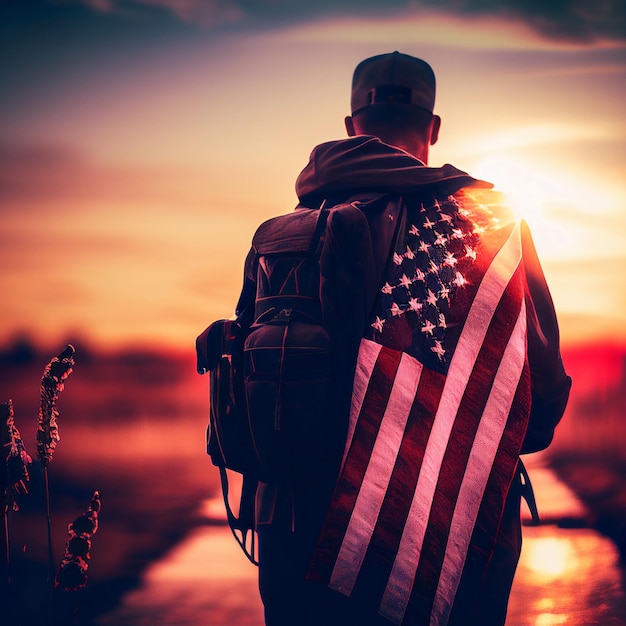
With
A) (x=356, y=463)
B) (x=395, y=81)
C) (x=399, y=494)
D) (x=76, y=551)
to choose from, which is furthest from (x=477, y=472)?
(x=76, y=551)

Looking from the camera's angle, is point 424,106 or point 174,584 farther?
point 174,584

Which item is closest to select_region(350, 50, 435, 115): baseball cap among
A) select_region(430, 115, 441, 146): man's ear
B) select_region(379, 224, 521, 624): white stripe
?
select_region(430, 115, 441, 146): man's ear

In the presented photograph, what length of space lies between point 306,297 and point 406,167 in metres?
0.67

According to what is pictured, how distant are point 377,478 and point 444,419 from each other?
343 millimetres

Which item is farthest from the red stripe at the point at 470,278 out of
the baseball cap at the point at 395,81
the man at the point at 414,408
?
the baseball cap at the point at 395,81

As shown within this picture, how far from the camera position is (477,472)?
317cm

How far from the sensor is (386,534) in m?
3.14

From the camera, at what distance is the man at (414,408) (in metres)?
3.13

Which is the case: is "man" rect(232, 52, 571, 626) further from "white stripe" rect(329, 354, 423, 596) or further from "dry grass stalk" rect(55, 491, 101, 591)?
"dry grass stalk" rect(55, 491, 101, 591)

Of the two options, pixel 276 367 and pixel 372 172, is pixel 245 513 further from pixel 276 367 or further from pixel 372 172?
pixel 372 172

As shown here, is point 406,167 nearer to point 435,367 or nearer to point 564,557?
point 435,367

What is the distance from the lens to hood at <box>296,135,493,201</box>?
3357 millimetres

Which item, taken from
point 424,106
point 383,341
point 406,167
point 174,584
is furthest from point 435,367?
point 174,584

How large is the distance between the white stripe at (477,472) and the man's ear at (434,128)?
0.99 meters
